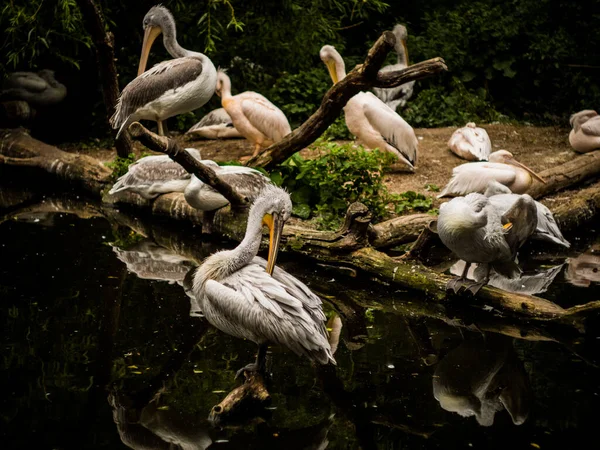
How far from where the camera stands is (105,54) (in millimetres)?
7496

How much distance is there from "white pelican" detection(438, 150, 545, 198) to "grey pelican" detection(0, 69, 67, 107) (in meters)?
5.24

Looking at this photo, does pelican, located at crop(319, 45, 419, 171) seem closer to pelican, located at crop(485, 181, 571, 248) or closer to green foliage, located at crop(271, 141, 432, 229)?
green foliage, located at crop(271, 141, 432, 229)

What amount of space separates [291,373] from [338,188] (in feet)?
9.27

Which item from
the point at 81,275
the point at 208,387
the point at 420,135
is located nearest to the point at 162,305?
the point at 81,275

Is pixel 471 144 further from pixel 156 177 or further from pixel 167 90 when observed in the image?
pixel 156 177

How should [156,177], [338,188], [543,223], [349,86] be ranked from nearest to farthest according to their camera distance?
[543,223]
[349,86]
[338,188]
[156,177]

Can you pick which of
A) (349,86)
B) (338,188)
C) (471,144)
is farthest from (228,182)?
(471,144)

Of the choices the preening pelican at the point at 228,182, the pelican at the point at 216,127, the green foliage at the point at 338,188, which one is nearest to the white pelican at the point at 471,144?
the green foliage at the point at 338,188

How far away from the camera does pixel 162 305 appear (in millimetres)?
4965

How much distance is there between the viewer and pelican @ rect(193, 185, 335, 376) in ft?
12.0

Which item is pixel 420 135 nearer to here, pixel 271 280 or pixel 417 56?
pixel 417 56

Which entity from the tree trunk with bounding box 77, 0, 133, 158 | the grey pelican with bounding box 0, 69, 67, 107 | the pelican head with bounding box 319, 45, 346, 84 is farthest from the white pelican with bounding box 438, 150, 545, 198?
→ the grey pelican with bounding box 0, 69, 67, 107

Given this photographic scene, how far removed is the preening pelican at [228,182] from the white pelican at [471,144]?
2.76 m

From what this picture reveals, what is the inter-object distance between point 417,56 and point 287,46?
81.5 inches
